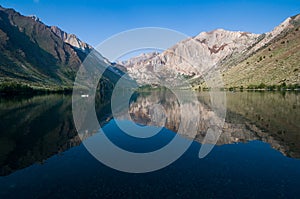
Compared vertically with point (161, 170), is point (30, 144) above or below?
above

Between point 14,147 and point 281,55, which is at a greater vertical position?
point 281,55

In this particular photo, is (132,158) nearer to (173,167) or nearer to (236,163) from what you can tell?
(173,167)

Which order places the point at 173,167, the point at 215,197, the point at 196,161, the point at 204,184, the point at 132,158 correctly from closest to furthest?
the point at 215,197 → the point at 204,184 → the point at 173,167 → the point at 196,161 → the point at 132,158

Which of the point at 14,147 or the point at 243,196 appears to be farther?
the point at 14,147

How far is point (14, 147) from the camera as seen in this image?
86.3ft

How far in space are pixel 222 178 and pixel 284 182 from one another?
4.26 meters

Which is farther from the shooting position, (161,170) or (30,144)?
(30,144)

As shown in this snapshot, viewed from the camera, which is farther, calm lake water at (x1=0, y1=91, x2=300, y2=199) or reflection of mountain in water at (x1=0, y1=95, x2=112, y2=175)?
reflection of mountain in water at (x1=0, y1=95, x2=112, y2=175)

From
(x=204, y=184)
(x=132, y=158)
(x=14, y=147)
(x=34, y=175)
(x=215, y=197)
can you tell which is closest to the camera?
(x=215, y=197)

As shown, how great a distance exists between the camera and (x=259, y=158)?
22234 mm

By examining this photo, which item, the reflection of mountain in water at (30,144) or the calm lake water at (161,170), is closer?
the calm lake water at (161,170)

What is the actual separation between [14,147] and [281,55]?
221 metres

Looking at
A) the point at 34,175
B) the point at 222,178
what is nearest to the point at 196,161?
the point at 222,178

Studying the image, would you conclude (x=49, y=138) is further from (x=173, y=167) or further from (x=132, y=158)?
(x=173, y=167)
